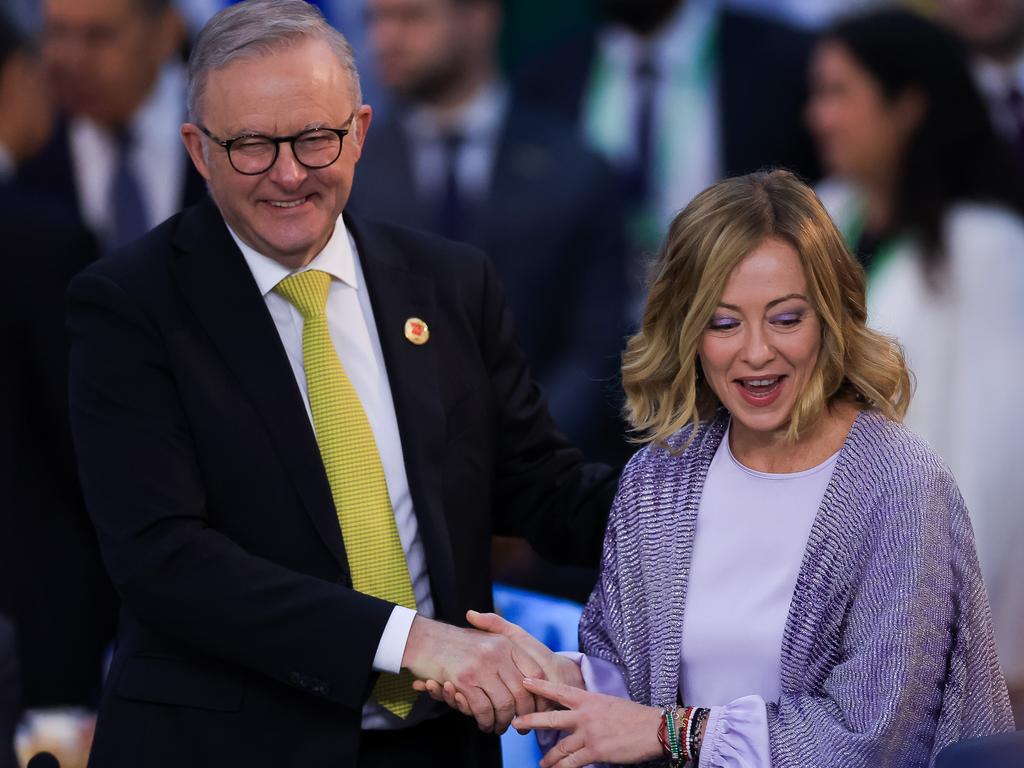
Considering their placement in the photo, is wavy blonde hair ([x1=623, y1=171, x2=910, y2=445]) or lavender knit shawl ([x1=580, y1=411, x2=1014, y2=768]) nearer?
lavender knit shawl ([x1=580, y1=411, x2=1014, y2=768])

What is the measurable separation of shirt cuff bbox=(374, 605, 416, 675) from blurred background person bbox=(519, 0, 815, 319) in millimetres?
2786

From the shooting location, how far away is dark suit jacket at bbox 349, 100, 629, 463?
4.89 meters

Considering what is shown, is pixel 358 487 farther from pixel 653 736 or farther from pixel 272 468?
pixel 653 736

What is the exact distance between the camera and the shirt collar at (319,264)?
110 inches

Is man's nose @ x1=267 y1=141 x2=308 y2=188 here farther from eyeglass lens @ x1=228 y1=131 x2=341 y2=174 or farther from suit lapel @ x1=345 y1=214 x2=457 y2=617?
suit lapel @ x1=345 y1=214 x2=457 y2=617

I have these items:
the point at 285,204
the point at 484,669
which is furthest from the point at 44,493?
the point at 484,669

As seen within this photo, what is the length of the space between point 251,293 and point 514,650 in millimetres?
722

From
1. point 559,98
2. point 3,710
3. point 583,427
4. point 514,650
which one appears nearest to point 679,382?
point 514,650

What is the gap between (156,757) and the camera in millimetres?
2660

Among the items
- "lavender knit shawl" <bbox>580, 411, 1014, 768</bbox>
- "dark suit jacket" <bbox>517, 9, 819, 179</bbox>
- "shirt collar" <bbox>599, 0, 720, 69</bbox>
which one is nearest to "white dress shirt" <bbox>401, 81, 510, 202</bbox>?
"shirt collar" <bbox>599, 0, 720, 69</bbox>

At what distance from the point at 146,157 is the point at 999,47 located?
2668 millimetres

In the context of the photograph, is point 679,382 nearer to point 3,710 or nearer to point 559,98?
point 3,710

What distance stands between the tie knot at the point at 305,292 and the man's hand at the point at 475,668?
534 mm

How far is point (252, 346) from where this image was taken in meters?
Answer: 2.72
